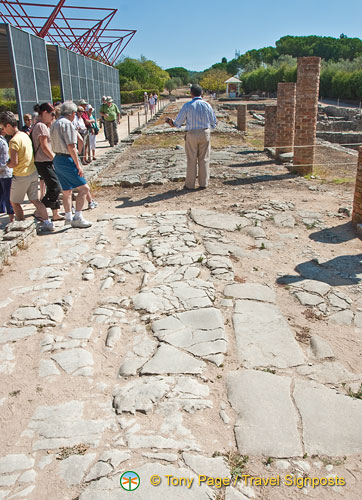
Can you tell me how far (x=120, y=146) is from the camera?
14.1m

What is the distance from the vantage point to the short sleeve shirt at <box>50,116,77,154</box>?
5188 millimetres

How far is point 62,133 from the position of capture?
17.1ft

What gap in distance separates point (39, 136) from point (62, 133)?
480 millimetres

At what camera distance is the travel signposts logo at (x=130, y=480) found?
2.00 metres

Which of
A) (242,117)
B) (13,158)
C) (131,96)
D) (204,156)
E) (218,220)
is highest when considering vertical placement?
(131,96)

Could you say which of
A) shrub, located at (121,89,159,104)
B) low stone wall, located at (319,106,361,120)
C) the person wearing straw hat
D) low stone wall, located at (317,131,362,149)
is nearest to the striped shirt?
the person wearing straw hat

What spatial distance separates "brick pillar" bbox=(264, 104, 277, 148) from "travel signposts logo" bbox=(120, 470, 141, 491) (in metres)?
12.6

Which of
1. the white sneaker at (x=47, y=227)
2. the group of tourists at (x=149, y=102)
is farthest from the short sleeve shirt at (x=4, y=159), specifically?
the group of tourists at (x=149, y=102)

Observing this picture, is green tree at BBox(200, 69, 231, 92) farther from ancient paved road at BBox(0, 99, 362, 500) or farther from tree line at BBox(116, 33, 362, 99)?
ancient paved road at BBox(0, 99, 362, 500)

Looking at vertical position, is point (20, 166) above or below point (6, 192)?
above

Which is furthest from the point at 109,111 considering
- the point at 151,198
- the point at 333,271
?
the point at 333,271

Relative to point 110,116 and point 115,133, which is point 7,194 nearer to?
point 110,116

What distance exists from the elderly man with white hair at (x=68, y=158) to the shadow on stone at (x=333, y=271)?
305 cm

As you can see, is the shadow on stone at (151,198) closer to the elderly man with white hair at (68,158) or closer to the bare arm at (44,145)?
the elderly man with white hair at (68,158)
